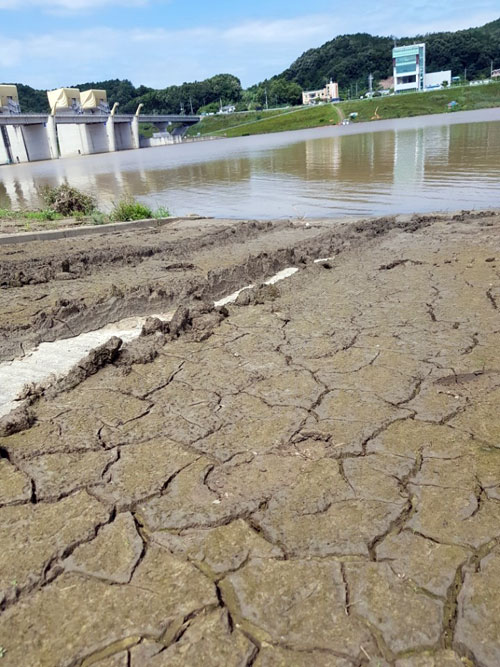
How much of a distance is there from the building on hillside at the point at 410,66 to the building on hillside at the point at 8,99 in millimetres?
87638

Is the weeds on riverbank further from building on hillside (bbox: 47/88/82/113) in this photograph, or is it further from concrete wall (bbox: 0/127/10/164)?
building on hillside (bbox: 47/88/82/113)

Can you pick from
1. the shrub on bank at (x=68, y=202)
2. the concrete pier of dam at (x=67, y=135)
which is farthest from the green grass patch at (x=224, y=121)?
the shrub on bank at (x=68, y=202)

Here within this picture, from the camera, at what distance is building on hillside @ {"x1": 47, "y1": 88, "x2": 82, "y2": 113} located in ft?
319

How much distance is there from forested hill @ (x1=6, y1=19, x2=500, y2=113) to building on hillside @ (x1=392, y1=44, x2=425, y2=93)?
12334 mm

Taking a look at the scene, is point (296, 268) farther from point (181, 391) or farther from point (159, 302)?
point (181, 391)

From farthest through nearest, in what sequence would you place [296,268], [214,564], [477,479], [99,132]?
[99,132] < [296,268] < [477,479] < [214,564]

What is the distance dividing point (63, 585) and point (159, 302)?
406 cm

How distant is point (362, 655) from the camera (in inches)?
68.2

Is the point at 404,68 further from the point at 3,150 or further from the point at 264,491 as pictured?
the point at 264,491

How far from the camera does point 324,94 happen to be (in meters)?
133

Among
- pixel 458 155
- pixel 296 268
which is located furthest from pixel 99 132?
pixel 296 268

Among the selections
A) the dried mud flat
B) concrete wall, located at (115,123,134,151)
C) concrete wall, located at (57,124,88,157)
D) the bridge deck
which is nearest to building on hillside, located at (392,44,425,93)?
the bridge deck

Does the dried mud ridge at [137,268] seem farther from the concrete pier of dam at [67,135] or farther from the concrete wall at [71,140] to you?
the concrete wall at [71,140]

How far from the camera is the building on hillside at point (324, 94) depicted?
128 metres
